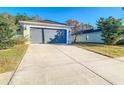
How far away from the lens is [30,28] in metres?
21.7

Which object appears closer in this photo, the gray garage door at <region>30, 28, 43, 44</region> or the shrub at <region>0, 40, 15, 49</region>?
the shrub at <region>0, 40, 15, 49</region>

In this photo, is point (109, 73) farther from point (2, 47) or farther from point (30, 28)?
point (30, 28)

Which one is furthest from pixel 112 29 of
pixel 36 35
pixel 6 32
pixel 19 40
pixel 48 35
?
pixel 6 32

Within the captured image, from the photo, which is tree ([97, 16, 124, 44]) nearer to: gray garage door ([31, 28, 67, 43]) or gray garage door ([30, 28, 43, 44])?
gray garage door ([31, 28, 67, 43])

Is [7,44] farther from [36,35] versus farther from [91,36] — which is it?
[91,36]

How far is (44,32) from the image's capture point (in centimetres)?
2298

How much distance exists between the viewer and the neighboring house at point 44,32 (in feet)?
69.9

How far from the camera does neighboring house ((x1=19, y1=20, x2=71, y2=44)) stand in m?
21.3

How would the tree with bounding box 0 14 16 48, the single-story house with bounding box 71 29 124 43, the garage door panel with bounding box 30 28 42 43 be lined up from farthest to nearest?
the single-story house with bounding box 71 29 124 43
the garage door panel with bounding box 30 28 42 43
the tree with bounding box 0 14 16 48

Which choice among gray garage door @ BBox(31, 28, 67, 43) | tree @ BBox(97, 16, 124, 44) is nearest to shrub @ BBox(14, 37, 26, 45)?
gray garage door @ BBox(31, 28, 67, 43)
